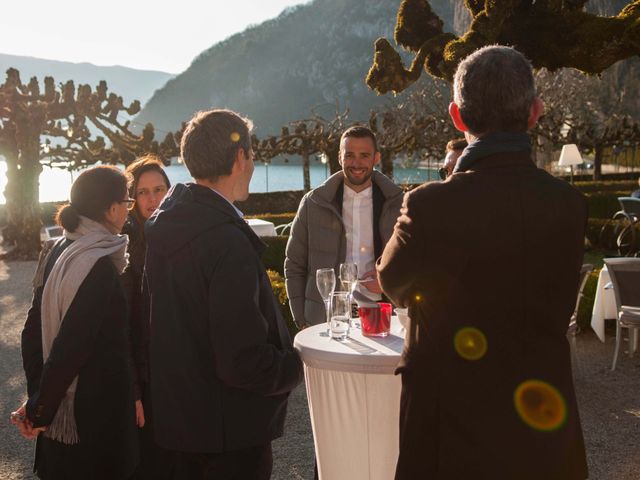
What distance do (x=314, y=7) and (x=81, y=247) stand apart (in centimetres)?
16428

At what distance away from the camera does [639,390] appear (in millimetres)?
5883

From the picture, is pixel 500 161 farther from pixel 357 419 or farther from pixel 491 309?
pixel 357 419

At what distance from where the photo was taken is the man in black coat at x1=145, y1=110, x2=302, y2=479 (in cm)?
208

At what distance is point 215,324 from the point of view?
6.82 feet

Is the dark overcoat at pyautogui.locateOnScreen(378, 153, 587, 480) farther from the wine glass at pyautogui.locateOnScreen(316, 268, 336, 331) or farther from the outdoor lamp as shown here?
the outdoor lamp

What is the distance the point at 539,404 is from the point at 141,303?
1.90 metres

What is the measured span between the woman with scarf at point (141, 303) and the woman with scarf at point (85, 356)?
23cm

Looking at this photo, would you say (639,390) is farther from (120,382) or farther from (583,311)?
(120,382)

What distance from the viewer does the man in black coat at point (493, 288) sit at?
1896mm

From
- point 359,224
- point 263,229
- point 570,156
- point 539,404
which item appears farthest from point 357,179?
point 570,156

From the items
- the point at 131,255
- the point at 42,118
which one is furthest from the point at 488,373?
the point at 42,118

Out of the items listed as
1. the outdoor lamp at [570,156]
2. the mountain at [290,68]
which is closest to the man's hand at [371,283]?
the outdoor lamp at [570,156]

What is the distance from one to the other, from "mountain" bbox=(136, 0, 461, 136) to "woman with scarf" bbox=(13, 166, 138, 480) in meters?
109

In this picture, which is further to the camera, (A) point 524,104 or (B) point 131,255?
(B) point 131,255
